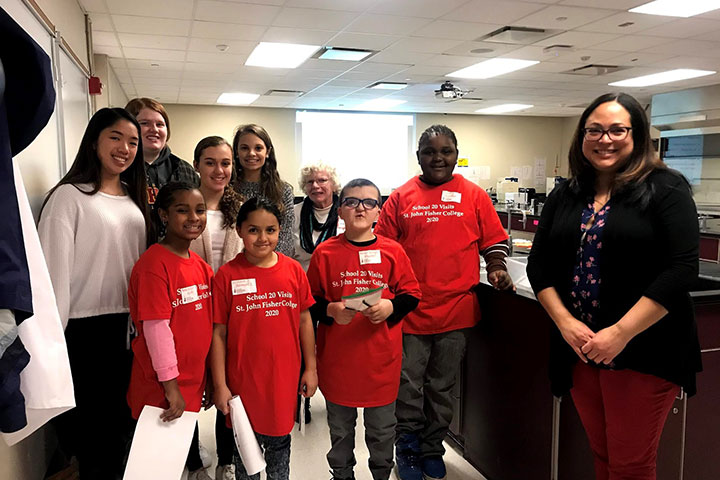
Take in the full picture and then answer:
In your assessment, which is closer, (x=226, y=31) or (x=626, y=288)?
(x=626, y=288)

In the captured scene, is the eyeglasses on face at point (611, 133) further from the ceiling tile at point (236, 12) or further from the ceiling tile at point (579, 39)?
the ceiling tile at point (579, 39)

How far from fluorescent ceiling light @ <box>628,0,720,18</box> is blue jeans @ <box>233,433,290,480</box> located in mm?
Result: 3785

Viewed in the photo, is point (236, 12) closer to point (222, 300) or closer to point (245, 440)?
point (222, 300)

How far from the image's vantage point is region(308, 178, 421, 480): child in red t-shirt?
186 cm

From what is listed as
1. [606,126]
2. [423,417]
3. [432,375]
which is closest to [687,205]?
[606,126]

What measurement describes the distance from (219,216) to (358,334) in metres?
0.74

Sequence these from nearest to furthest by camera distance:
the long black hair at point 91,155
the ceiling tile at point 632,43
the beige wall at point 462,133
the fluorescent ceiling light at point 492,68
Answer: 1. the long black hair at point 91,155
2. the ceiling tile at point 632,43
3. the fluorescent ceiling light at point 492,68
4. the beige wall at point 462,133

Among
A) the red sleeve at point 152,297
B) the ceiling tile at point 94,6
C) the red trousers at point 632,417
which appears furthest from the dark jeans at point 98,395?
the ceiling tile at point 94,6

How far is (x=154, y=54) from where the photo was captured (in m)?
5.15

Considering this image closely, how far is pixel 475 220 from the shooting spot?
2133 mm

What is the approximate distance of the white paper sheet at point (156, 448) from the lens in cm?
162

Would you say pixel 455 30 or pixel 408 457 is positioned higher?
pixel 455 30

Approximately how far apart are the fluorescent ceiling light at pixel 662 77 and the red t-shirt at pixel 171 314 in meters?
6.35

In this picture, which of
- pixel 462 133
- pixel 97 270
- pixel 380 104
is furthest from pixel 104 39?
pixel 462 133
